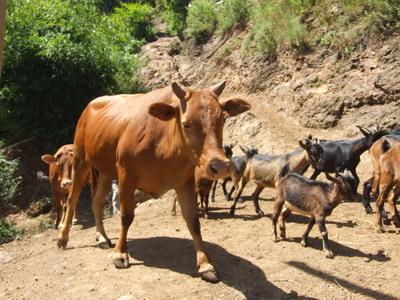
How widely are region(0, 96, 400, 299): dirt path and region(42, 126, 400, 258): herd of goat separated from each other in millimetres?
397

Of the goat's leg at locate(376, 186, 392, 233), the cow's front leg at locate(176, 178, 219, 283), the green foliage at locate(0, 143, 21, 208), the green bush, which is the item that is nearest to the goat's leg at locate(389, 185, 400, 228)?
the goat's leg at locate(376, 186, 392, 233)

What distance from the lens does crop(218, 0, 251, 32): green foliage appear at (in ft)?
61.4

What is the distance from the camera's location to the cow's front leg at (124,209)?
538 centimetres

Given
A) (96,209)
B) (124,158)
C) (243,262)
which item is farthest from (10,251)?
(243,262)

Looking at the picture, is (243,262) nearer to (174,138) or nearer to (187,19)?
(174,138)

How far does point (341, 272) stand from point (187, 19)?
17344mm

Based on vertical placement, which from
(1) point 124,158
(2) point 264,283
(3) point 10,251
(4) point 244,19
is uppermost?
(4) point 244,19

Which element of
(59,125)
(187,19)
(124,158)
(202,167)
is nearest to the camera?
(202,167)

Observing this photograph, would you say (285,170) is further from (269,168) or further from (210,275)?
(210,275)

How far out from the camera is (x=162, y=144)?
5117 mm

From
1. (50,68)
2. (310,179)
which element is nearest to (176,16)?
(50,68)

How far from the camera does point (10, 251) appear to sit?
753 cm

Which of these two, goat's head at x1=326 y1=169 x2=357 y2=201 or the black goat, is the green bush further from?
goat's head at x1=326 y1=169 x2=357 y2=201

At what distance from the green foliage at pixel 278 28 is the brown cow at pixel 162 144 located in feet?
35.2
